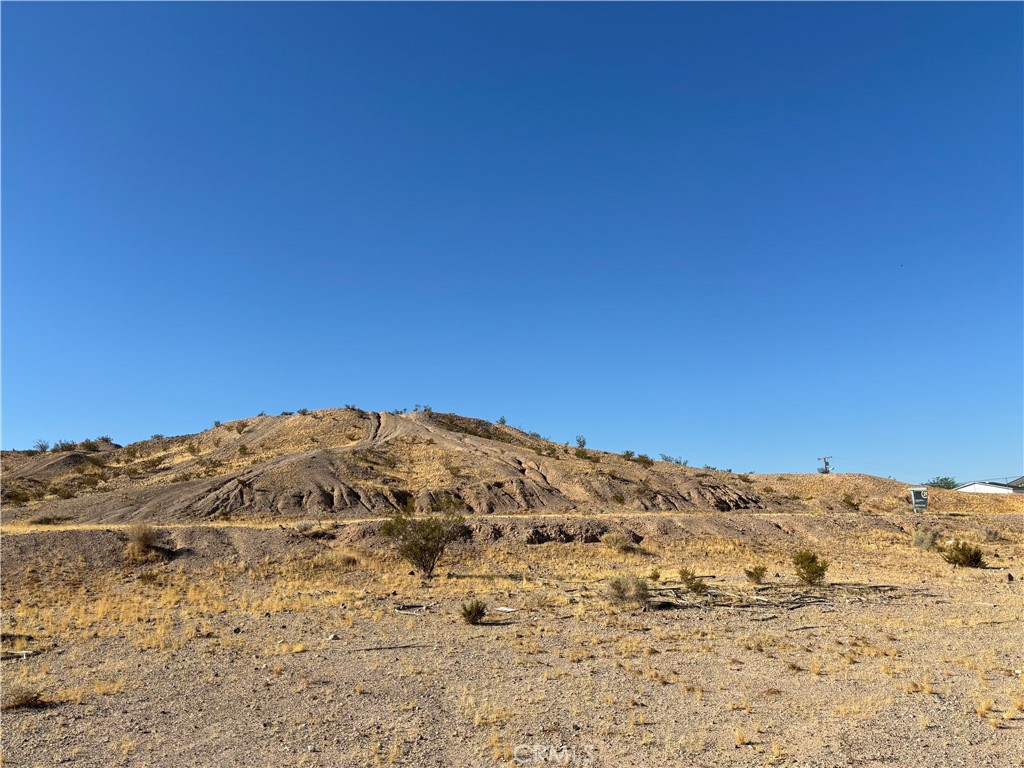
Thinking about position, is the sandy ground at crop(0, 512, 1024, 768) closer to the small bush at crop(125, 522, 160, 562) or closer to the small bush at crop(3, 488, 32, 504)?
the small bush at crop(125, 522, 160, 562)

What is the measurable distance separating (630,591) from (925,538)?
91.7 feet

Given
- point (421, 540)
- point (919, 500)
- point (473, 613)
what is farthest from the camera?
point (919, 500)

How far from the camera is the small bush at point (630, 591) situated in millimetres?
21641

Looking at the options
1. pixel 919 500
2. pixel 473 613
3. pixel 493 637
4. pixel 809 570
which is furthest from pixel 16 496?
pixel 919 500

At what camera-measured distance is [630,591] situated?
2186cm

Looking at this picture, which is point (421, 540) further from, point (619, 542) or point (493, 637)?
point (619, 542)

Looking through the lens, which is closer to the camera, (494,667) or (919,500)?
(494,667)

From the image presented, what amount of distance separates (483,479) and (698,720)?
1620 inches

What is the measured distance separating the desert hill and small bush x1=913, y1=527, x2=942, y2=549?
1093 centimetres

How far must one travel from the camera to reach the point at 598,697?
453 inches

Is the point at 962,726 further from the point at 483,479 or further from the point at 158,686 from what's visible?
the point at 483,479

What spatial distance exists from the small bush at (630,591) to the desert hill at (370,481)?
75.3 ft

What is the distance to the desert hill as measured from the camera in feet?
143

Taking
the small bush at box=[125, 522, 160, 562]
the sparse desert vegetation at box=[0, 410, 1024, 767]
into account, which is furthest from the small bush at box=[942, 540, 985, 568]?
the small bush at box=[125, 522, 160, 562]
